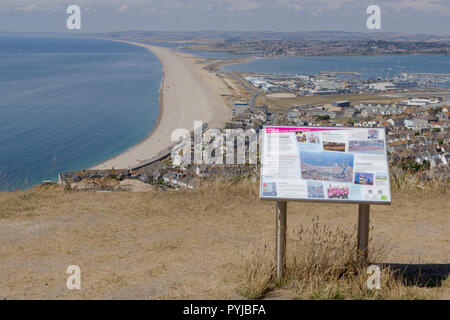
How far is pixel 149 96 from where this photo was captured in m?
52.7

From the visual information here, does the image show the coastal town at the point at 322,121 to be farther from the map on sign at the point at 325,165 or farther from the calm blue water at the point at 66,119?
the calm blue water at the point at 66,119

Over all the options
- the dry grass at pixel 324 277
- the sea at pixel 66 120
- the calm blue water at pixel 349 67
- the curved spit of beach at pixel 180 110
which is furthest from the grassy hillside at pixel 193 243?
the calm blue water at pixel 349 67

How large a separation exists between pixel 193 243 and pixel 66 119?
3698 centimetres

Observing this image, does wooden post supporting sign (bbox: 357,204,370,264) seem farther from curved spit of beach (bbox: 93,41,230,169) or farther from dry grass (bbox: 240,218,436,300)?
curved spit of beach (bbox: 93,41,230,169)

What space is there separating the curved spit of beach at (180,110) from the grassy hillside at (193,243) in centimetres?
1707

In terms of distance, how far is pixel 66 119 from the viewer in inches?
1575

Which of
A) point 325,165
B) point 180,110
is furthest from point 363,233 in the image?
point 180,110

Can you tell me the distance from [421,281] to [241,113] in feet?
115

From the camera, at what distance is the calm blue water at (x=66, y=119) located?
2745 centimetres

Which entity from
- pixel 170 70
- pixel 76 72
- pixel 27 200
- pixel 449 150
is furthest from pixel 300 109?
pixel 76 72

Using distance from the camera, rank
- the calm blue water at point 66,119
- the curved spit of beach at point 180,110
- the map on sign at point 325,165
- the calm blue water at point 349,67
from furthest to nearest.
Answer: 1. the calm blue water at point 349,67
2. the calm blue water at point 66,119
3. the curved spit of beach at point 180,110
4. the map on sign at point 325,165

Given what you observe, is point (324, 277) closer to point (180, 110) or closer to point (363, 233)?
point (363, 233)

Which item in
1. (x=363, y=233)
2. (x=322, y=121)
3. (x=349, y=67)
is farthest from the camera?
(x=349, y=67)
